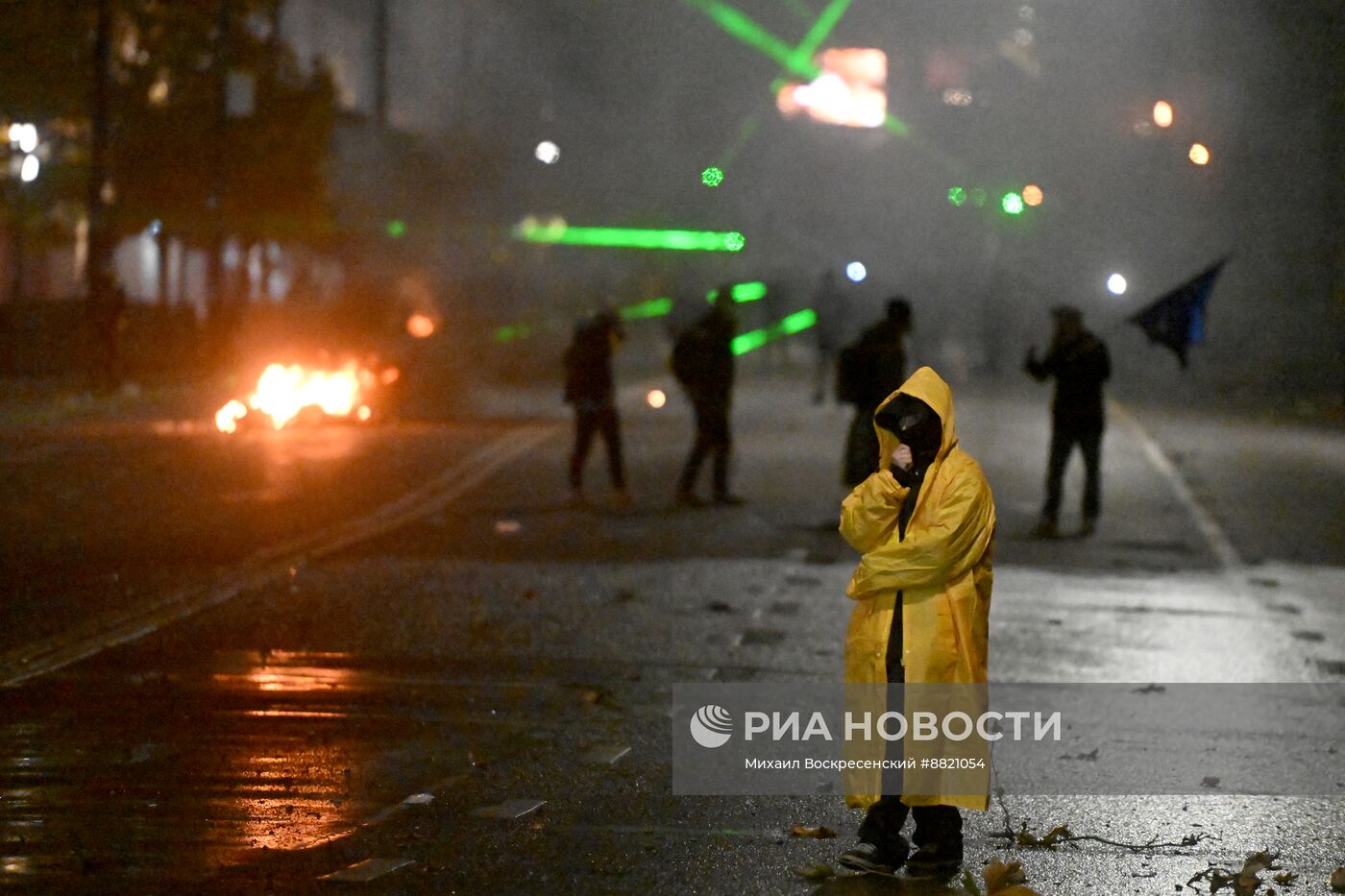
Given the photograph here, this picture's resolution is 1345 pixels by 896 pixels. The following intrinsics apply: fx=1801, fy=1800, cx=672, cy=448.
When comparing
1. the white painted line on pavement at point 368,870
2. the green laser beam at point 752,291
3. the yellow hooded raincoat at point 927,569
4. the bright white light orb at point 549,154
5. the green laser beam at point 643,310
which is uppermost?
the bright white light orb at point 549,154

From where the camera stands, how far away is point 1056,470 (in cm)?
1269

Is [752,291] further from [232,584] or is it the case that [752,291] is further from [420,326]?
[232,584]

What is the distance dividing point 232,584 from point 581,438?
4379 millimetres

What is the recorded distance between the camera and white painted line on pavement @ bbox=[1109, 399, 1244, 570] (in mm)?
11906

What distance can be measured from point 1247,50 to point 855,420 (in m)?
18.3

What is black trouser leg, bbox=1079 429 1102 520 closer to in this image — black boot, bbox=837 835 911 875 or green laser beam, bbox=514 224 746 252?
black boot, bbox=837 835 911 875

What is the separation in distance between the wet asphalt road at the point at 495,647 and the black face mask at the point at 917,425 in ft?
3.92

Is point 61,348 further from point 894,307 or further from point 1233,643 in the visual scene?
point 1233,643

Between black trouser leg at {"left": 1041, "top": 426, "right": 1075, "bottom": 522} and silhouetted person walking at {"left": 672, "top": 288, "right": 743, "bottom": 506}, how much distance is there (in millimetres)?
2523

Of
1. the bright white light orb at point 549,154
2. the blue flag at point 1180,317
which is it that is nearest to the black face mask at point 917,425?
the blue flag at point 1180,317

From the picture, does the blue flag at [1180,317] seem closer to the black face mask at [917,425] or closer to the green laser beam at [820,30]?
the black face mask at [917,425]

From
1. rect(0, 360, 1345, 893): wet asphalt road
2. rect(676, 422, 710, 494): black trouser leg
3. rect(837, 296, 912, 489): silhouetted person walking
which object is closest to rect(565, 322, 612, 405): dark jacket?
rect(676, 422, 710, 494): black trouser leg

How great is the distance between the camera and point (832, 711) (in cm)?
718

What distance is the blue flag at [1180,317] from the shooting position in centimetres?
1228
